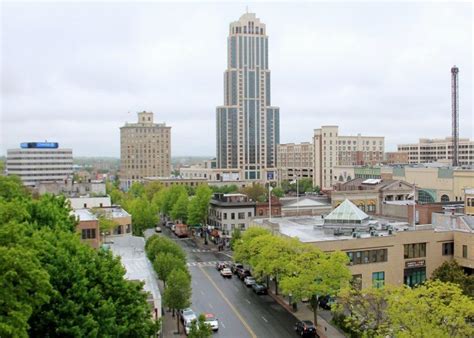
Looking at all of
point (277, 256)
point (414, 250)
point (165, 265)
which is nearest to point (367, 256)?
point (414, 250)

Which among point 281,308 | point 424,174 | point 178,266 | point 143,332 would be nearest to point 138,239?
point 178,266

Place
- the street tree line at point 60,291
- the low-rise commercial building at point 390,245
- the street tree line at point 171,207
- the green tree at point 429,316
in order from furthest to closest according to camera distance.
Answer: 1. the street tree line at point 171,207
2. the low-rise commercial building at point 390,245
3. the green tree at point 429,316
4. the street tree line at point 60,291

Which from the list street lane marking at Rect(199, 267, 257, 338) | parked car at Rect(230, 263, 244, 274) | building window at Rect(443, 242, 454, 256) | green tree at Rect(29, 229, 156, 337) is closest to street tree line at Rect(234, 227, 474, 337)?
street lane marking at Rect(199, 267, 257, 338)

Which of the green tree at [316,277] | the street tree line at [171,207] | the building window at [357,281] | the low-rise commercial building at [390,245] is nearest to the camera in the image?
the green tree at [316,277]

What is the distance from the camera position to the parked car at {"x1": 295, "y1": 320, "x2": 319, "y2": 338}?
154ft

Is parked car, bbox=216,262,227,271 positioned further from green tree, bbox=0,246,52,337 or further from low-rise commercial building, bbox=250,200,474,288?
green tree, bbox=0,246,52,337

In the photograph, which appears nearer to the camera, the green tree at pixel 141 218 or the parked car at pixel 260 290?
the parked car at pixel 260 290

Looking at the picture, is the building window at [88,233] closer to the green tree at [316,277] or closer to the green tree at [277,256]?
the green tree at [277,256]

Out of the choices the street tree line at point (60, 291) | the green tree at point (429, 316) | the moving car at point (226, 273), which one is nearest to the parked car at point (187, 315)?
the street tree line at point (60, 291)

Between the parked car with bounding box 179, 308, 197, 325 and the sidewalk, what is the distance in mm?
9612

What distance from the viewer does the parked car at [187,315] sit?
164ft

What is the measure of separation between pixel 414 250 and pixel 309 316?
1553 centimetres

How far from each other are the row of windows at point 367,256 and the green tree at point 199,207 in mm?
54116

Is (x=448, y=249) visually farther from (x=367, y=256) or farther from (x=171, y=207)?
(x=171, y=207)
